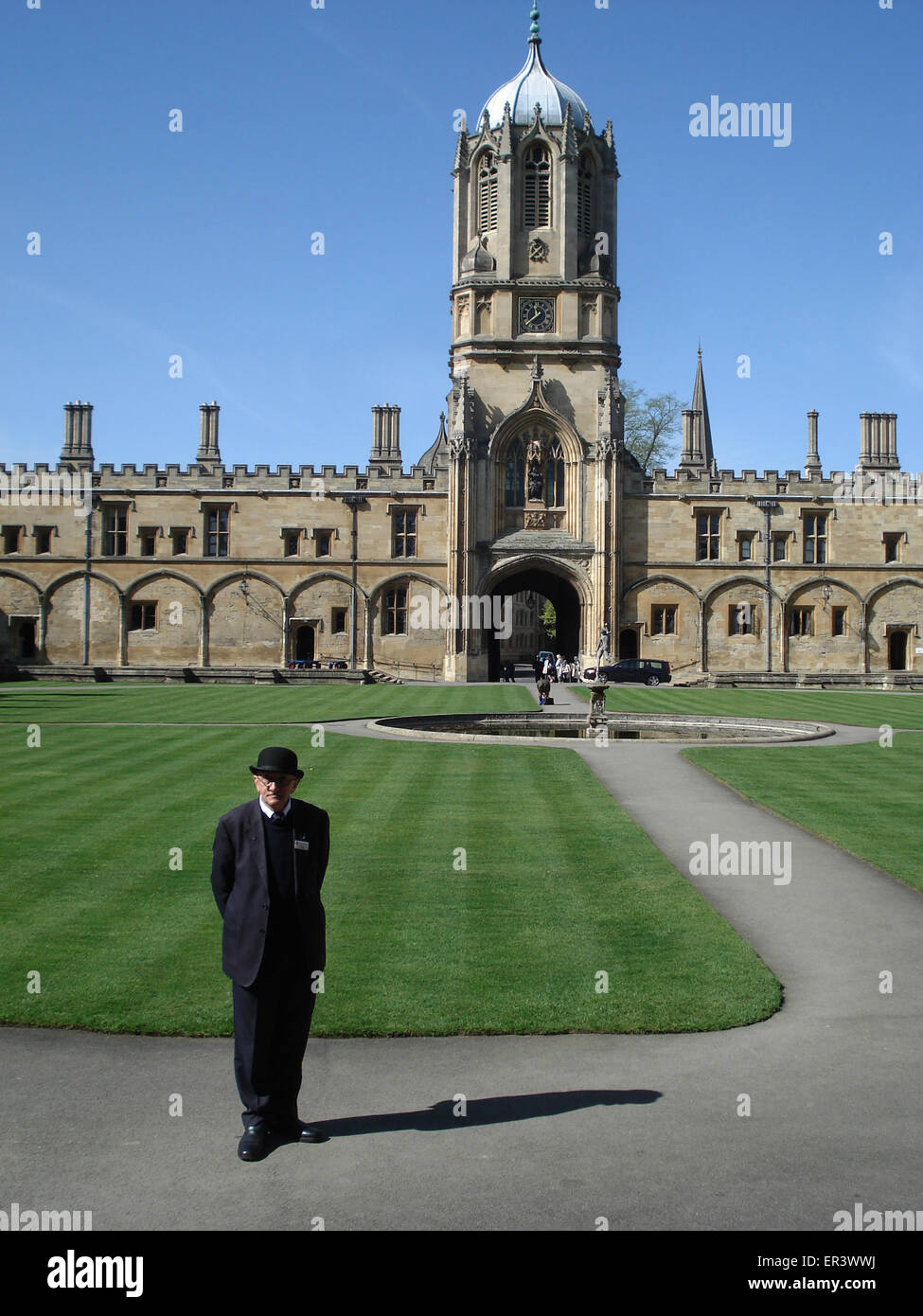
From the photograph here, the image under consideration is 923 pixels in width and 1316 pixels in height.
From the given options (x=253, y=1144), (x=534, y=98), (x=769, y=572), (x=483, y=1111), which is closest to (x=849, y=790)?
(x=483, y=1111)

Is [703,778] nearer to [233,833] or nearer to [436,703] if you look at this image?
[233,833]

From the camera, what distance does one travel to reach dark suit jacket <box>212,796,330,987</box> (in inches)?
240

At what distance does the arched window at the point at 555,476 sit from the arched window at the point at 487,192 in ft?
36.6

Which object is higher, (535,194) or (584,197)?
(584,197)

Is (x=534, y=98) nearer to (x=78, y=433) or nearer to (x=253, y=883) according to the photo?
(x=78, y=433)

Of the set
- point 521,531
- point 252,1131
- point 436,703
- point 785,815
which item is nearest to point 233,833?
point 252,1131

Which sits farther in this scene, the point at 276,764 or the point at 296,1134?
the point at 276,764

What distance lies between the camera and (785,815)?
15.0 meters

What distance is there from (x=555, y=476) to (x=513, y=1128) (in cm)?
5117

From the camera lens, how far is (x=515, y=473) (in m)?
56.0

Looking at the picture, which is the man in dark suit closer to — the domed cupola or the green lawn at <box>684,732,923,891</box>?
the green lawn at <box>684,732,923,891</box>

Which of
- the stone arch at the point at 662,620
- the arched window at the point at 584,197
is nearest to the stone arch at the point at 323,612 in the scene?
the stone arch at the point at 662,620

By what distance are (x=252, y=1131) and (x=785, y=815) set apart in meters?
10.4

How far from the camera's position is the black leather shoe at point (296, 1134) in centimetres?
601
